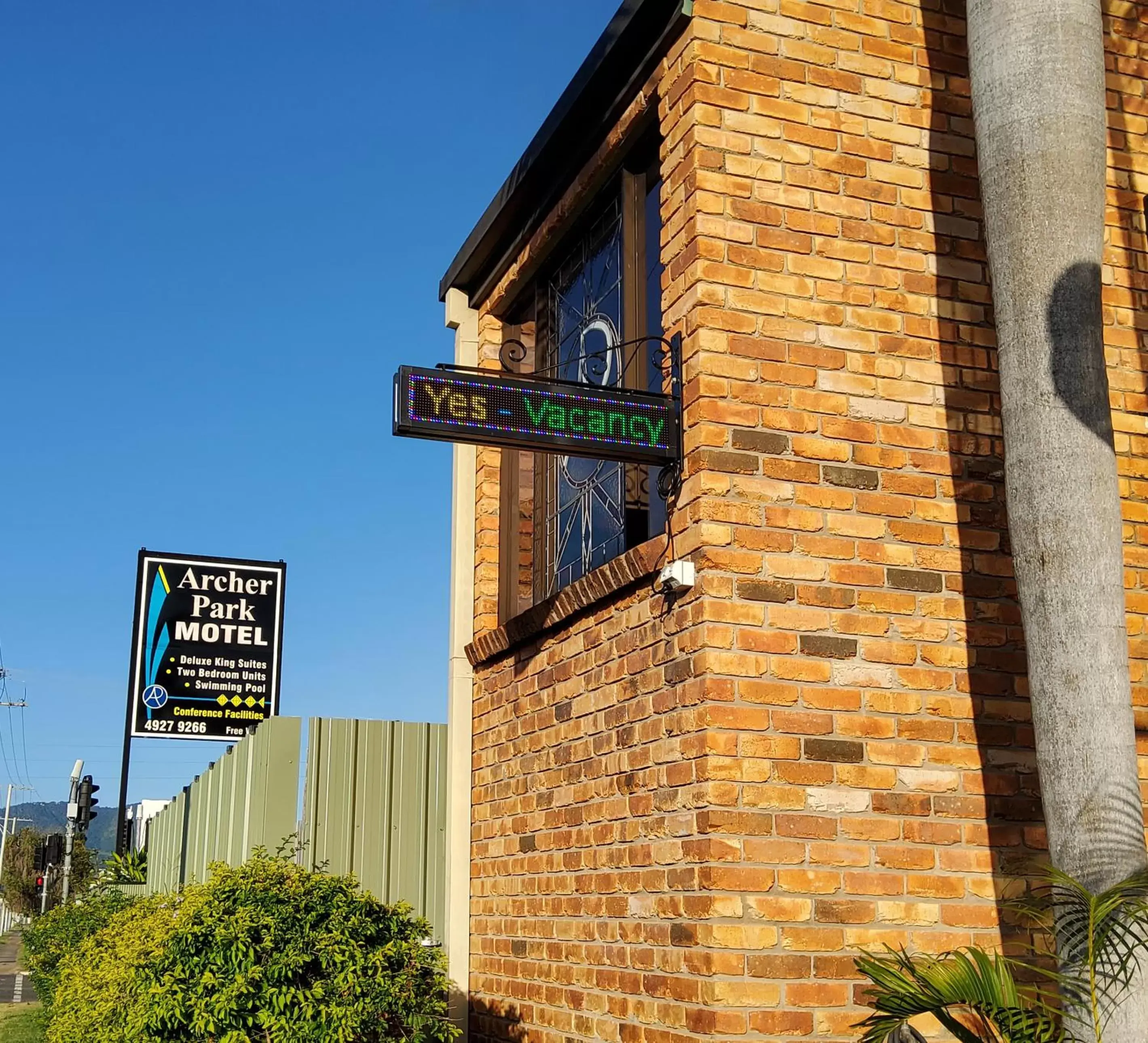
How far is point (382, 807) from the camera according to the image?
8.77 m

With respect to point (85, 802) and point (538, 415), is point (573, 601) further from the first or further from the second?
point (85, 802)

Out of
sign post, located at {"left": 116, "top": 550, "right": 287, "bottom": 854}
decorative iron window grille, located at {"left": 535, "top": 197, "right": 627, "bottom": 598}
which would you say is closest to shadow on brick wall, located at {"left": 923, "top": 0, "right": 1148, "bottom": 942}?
decorative iron window grille, located at {"left": 535, "top": 197, "right": 627, "bottom": 598}

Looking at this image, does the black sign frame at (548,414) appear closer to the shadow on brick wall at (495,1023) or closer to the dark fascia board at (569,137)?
the dark fascia board at (569,137)

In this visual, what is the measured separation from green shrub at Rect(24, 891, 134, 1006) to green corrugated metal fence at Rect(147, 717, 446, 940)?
622cm

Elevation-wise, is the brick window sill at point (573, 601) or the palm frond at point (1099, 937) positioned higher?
the brick window sill at point (573, 601)

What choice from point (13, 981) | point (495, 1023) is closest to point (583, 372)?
point (495, 1023)

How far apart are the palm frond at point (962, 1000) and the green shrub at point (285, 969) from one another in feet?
8.16

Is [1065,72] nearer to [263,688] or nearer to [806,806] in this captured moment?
[806,806]

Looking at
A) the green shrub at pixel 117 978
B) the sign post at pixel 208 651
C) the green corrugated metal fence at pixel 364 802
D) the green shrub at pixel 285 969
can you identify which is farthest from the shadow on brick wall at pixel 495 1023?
the sign post at pixel 208 651

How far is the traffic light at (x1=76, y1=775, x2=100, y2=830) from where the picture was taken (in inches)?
1085

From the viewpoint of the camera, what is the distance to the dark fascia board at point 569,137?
6.40m

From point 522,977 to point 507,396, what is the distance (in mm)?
3181

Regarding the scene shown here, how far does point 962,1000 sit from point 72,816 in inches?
1158

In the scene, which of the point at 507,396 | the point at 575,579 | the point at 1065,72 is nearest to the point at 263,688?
the point at 575,579
